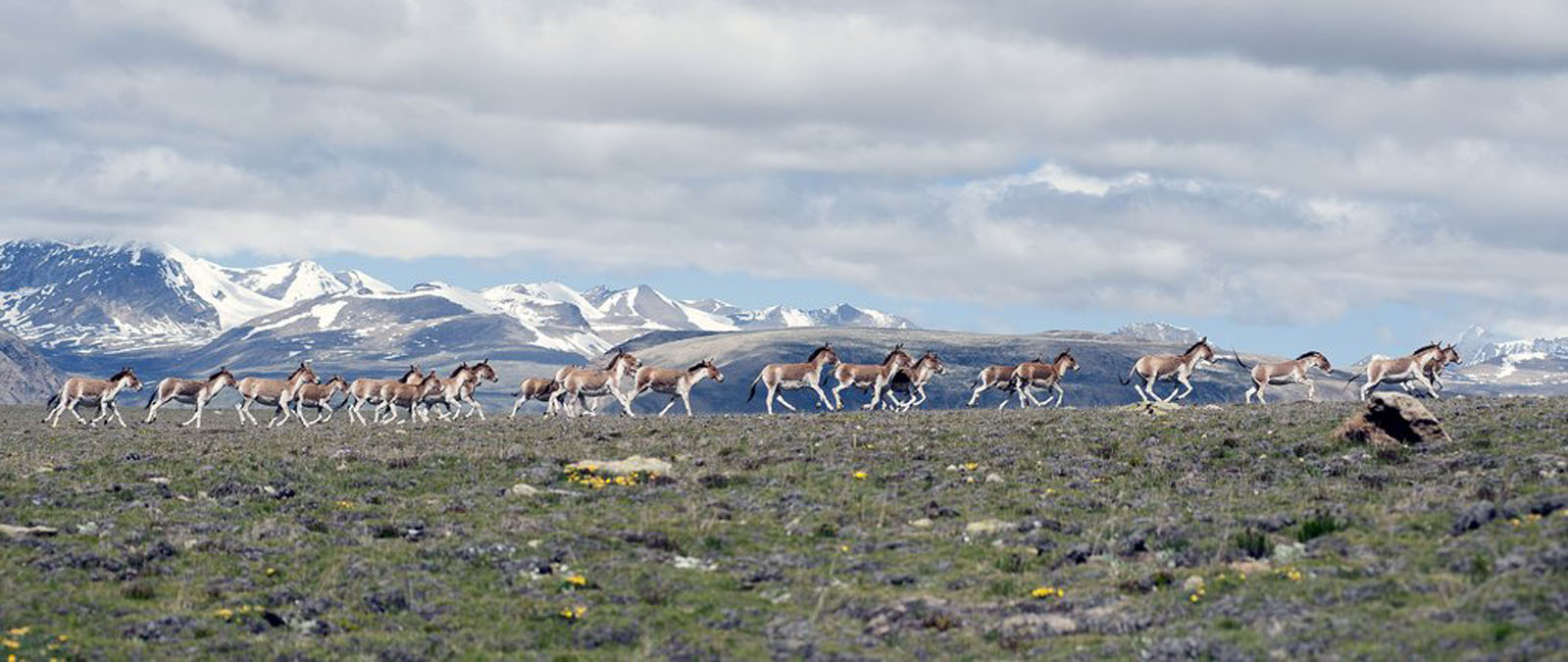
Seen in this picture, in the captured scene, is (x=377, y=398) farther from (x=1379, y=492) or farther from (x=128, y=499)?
(x=1379, y=492)

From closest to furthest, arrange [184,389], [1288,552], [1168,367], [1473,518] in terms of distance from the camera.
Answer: [1473,518] < [1288,552] < [1168,367] < [184,389]

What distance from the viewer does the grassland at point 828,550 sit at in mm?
18641

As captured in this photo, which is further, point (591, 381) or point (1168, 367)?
point (591, 381)

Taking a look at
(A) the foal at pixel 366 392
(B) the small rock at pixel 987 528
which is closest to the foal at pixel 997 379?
(A) the foal at pixel 366 392

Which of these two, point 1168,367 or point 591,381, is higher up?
point 1168,367

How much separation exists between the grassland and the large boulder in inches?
27.3

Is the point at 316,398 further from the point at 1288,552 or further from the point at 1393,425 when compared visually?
the point at 1288,552

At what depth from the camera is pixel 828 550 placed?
965 inches

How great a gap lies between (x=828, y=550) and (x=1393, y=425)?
1517 centimetres

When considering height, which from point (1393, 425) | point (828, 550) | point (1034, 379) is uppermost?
point (1034, 379)

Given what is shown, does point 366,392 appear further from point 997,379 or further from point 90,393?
point 997,379

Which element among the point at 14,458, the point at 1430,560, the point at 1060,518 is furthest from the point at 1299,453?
the point at 14,458

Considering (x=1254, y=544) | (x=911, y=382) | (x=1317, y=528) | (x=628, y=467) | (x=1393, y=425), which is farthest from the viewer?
(x=911, y=382)

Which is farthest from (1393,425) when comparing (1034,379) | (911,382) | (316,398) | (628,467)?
(316,398)
